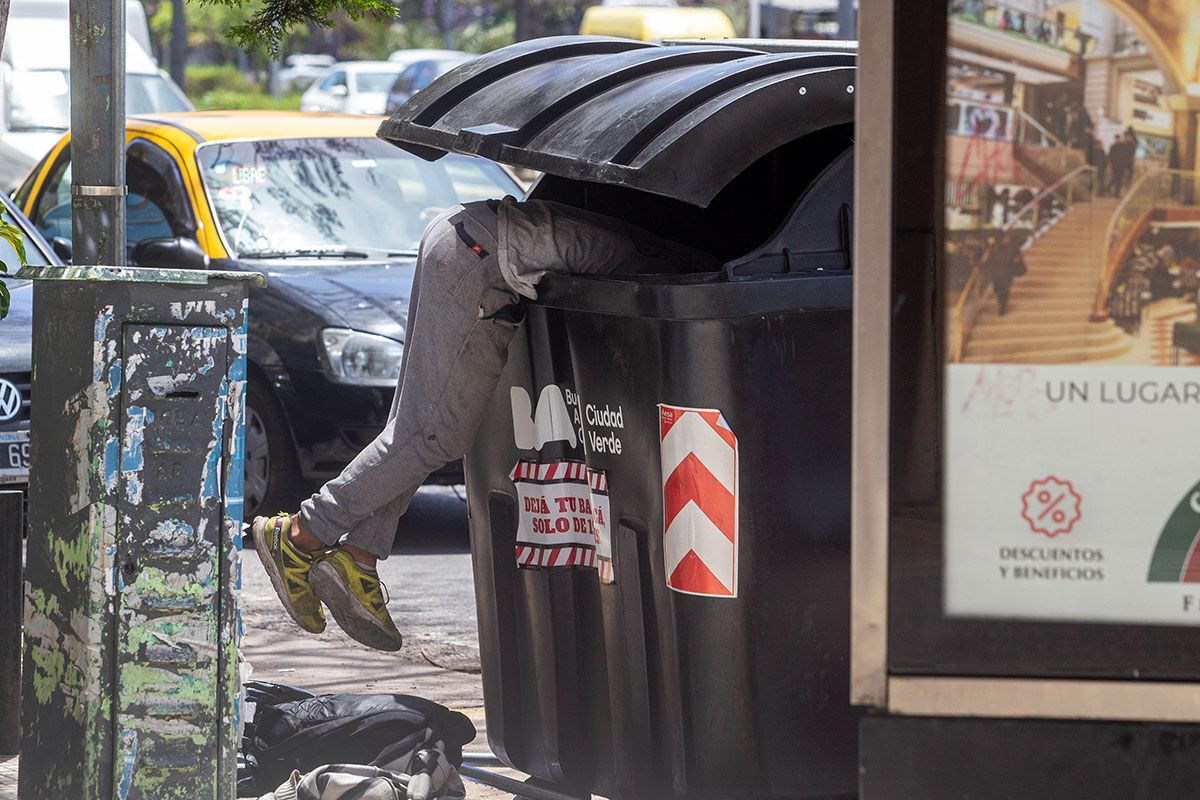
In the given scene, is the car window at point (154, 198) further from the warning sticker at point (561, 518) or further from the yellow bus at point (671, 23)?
the yellow bus at point (671, 23)

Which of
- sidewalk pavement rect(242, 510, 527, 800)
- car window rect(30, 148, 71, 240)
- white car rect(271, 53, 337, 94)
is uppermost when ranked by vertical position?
white car rect(271, 53, 337, 94)

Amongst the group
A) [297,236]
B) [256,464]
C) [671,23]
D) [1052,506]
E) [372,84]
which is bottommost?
[256,464]

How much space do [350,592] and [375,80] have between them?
32146 millimetres

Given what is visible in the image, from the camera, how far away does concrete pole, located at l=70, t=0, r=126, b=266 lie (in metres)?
4.19

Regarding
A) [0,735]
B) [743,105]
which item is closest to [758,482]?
[743,105]

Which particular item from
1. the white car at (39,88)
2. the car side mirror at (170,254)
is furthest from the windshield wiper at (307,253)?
the white car at (39,88)

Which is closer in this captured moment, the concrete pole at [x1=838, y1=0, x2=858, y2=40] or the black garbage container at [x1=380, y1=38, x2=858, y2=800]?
the black garbage container at [x1=380, y1=38, x2=858, y2=800]

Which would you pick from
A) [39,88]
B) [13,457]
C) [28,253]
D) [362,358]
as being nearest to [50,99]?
[39,88]

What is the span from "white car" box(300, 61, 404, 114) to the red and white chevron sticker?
3051cm

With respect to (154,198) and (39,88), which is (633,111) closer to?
(154,198)

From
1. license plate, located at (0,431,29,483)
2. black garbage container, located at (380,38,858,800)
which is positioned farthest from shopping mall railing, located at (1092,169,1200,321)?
license plate, located at (0,431,29,483)

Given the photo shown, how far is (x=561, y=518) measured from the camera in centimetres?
395

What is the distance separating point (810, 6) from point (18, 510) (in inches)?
828

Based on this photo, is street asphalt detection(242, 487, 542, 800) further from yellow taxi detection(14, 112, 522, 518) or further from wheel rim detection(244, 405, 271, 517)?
yellow taxi detection(14, 112, 522, 518)
